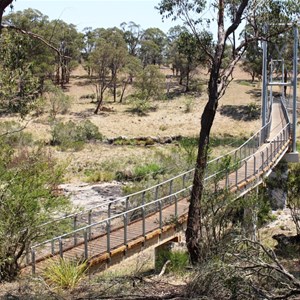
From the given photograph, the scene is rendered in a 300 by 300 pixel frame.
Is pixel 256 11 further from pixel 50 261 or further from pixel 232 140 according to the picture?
pixel 232 140

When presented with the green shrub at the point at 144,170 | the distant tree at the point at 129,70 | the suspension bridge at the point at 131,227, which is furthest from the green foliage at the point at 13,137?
the distant tree at the point at 129,70

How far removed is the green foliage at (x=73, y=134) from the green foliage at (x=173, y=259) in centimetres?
2345

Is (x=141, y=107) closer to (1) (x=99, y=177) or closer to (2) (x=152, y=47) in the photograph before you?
(1) (x=99, y=177)

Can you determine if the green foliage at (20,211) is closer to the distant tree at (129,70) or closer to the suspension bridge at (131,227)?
the suspension bridge at (131,227)

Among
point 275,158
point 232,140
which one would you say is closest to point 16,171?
point 275,158

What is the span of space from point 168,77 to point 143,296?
2521 inches

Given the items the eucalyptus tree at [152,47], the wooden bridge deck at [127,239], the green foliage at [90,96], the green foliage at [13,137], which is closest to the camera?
the wooden bridge deck at [127,239]

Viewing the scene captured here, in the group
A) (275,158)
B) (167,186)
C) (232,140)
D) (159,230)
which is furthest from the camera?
(232,140)

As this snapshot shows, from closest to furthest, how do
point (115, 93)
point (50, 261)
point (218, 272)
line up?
point (218, 272) → point (50, 261) → point (115, 93)

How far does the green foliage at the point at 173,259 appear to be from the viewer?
11.6 m

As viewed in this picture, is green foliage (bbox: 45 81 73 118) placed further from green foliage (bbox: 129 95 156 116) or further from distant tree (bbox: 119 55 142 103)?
distant tree (bbox: 119 55 142 103)

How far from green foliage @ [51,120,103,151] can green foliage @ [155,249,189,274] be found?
23446 millimetres

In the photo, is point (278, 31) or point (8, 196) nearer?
point (8, 196)

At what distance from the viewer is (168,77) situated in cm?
7025
